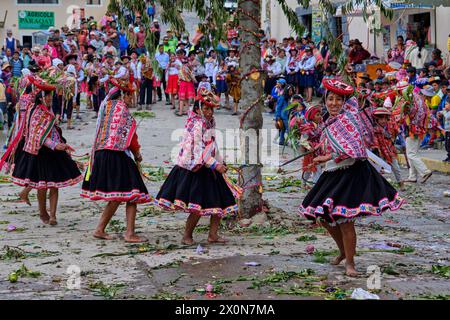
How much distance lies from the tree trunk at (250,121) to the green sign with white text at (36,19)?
3592cm

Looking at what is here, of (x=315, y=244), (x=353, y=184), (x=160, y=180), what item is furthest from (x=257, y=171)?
(x=160, y=180)

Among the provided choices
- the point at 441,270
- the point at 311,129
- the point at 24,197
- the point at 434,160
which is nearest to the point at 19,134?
the point at 24,197

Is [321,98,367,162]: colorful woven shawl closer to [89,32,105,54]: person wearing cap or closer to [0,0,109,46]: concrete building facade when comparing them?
[89,32,105,54]: person wearing cap

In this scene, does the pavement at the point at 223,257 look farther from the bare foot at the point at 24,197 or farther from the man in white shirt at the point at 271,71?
the man in white shirt at the point at 271,71

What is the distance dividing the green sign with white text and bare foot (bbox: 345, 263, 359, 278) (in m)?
39.6

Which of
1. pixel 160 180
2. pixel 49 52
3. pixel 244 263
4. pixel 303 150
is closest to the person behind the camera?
pixel 244 263

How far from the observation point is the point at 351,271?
27.7 feet

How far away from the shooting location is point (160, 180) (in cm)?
1588

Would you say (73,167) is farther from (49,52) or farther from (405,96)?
(49,52)

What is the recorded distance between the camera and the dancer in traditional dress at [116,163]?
1030 cm

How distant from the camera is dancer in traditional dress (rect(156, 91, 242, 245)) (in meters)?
9.88

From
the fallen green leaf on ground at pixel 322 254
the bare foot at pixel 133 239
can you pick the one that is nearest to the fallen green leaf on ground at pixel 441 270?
the fallen green leaf on ground at pixel 322 254

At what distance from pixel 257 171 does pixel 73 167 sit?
2504 millimetres

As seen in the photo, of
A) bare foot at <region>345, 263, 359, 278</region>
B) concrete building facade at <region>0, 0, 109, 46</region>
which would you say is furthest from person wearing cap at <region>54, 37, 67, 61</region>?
bare foot at <region>345, 263, 359, 278</region>
